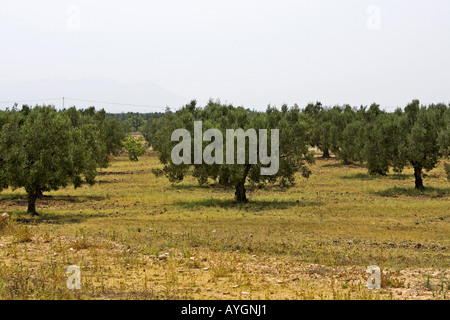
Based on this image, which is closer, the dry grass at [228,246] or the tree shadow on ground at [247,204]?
the dry grass at [228,246]

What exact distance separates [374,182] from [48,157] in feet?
126

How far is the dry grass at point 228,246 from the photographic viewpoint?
15.3 meters

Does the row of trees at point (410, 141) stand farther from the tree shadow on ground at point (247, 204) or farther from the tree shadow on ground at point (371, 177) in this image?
the tree shadow on ground at point (247, 204)

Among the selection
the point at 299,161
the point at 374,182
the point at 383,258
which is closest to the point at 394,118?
the point at 374,182

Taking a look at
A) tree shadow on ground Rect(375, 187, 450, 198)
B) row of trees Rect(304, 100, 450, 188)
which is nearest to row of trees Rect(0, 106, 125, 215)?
tree shadow on ground Rect(375, 187, 450, 198)

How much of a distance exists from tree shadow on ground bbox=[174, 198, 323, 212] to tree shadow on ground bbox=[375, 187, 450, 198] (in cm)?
1011

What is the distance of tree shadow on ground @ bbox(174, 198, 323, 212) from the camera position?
124 feet

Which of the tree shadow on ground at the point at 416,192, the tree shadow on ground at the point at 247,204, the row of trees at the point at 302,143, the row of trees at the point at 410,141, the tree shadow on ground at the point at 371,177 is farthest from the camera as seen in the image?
the tree shadow on ground at the point at 371,177

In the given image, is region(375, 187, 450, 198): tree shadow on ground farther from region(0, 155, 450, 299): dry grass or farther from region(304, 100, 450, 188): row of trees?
region(304, 100, 450, 188): row of trees

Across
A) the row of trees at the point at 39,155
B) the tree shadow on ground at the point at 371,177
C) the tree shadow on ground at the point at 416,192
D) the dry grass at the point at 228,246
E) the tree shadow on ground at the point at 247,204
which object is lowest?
the dry grass at the point at 228,246

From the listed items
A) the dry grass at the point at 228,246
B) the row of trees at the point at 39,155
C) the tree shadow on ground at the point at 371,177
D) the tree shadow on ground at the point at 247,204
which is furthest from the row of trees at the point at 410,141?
the row of trees at the point at 39,155

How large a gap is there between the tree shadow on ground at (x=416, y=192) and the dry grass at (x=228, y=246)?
365 millimetres

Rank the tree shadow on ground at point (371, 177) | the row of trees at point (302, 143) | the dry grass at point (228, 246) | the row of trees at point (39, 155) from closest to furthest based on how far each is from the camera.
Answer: the dry grass at point (228, 246) → the row of trees at point (39, 155) → the row of trees at point (302, 143) → the tree shadow on ground at point (371, 177)
